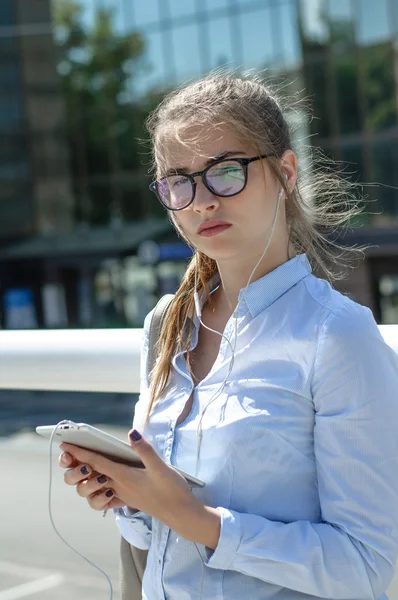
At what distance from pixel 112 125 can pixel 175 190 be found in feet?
89.2

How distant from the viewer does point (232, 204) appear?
156 centimetres

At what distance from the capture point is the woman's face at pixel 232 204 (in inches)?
61.6

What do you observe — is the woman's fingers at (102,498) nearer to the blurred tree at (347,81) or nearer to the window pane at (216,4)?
the blurred tree at (347,81)

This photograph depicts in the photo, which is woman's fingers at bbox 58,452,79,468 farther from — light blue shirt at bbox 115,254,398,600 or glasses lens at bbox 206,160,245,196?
glasses lens at bbox 206,160,245,196

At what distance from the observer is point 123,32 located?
27609 mm

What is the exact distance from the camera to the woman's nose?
1.56 m

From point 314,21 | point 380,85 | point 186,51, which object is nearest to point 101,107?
point 186,51

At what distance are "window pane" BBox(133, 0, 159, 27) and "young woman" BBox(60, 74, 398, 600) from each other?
1043 inches

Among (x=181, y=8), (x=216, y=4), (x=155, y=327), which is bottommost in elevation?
(x=155, y=327)

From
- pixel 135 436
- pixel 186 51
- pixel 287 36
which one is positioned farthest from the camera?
pixel 186 51

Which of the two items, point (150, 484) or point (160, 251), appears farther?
point (160, 251)

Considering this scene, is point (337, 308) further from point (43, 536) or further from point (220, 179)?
point (43, 536)

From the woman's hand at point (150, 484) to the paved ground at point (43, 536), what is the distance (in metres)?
0.74

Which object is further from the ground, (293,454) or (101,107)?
(101,107)
